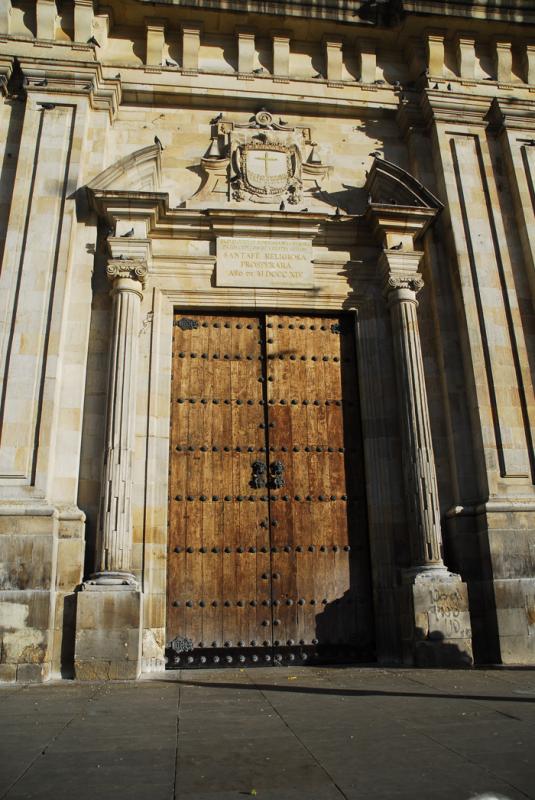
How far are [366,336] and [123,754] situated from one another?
590cm

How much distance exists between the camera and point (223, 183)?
332 inches

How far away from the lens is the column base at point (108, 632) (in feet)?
19.2

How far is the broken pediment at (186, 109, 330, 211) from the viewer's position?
8.34m

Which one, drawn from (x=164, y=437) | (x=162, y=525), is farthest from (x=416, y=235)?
(x=162, y=525)

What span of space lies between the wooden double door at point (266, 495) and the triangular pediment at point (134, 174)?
168 cm

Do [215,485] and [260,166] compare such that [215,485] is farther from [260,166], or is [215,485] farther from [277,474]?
[260,166]

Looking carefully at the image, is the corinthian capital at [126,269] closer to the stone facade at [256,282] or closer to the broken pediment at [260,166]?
the stone facade at [256,282]

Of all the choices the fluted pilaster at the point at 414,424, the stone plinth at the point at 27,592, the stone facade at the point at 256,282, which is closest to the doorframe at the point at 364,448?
the stone facade at the point at 256,282

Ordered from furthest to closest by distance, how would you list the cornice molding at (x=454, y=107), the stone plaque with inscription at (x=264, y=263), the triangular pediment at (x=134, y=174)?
the cornice molding at (x=454, y=107), the stone plaque with inscription at (x=264, y=263), the triangular pediment at (x=134, y=174)

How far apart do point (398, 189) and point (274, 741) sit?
6.69m

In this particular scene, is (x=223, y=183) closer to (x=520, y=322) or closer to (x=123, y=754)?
(x=520, y=322)

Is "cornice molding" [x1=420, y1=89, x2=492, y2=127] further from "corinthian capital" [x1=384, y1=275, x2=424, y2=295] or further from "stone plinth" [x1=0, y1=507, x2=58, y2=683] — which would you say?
"stone plinth" [x1=0, y1=507, x2=58, y2=683]

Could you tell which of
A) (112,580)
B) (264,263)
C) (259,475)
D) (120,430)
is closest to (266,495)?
(259,475)

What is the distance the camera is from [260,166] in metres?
8.51
